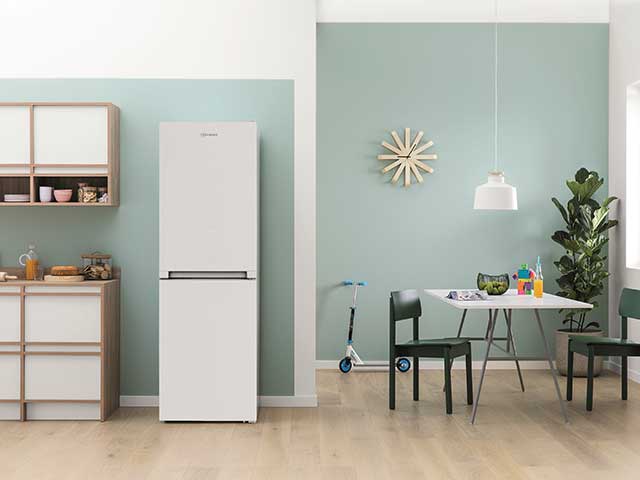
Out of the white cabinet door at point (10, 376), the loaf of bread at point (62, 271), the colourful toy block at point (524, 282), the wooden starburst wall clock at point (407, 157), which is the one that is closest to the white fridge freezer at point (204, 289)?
the loaf of bread at point (62, 271)

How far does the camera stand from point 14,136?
198 inches

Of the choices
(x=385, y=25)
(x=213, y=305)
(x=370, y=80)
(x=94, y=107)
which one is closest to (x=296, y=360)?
(x=213, y=305)

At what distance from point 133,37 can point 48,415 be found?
2588 mm

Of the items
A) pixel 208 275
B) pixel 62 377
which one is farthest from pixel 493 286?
pixel 62 377

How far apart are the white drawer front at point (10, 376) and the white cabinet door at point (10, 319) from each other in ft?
0.42

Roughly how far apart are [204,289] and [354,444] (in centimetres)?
134

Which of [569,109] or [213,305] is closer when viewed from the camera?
[213,305]

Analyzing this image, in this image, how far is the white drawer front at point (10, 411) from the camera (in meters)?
4.96

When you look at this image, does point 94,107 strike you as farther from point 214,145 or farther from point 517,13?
point 517,13

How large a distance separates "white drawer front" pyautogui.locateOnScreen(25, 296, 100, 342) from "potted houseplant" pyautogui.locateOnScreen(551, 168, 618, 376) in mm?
3874

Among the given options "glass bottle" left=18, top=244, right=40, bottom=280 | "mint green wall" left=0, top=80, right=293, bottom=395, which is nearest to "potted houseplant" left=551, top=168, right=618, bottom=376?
"mint green wall" left=0, top=80, right=293, bottom=395

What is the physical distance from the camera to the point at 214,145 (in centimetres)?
486

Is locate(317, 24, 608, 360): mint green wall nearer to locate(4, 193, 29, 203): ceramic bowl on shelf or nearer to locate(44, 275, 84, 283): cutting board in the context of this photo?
locate(44, 275, 84, 283): cutting board

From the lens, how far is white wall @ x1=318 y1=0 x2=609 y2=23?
6816 mm
